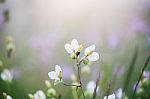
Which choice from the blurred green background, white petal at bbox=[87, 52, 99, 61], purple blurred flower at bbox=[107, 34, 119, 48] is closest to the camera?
white petal at bbox=[87, 52, 99, 61]

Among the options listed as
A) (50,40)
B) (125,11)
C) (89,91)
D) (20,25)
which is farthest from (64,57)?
(89,91)

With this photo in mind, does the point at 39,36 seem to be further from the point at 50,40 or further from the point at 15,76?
the point at 15,76

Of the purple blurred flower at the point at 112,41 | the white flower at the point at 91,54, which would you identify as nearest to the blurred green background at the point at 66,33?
the purple blurred flower at the point at 112,41

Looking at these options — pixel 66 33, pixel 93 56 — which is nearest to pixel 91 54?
pixel 93 56

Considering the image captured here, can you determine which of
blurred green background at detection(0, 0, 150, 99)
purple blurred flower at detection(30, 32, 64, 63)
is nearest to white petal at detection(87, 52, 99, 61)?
blurred green background at detection(0, 0, 150, 99)

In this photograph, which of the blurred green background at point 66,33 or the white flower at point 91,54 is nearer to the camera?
the white flower at point 91,54

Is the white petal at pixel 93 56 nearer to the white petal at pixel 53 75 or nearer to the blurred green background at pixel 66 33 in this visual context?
the white petal at pixel 53 75

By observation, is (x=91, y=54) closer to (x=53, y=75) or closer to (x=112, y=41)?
(x=53, y=75)

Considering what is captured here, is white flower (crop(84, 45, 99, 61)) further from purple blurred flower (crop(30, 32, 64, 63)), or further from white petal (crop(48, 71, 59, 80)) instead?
purple blurred flower (crop(30, 32, 64, 63))
